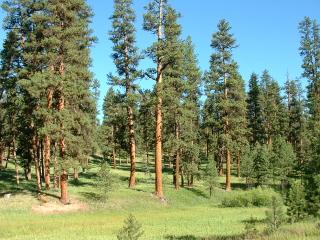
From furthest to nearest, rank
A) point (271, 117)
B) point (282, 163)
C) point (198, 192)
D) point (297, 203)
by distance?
point (271, 117)
point (282, 163)
point (198, 192)
point (297, 203)

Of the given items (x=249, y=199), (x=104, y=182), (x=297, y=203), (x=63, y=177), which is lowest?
(x=249, y=199)

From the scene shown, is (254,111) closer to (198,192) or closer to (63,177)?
(198,192)

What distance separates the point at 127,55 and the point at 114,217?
59.0ft

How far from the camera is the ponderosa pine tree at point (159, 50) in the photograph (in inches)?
1433

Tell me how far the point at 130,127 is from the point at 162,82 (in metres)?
6.06

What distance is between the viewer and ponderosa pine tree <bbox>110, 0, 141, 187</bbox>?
4069 centimetres

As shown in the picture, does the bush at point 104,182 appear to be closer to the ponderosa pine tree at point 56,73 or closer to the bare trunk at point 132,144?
the ponderosa pine tree at point 56,73

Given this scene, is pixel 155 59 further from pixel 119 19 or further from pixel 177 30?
pixel 119 19

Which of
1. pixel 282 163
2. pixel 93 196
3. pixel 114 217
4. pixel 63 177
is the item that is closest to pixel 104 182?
pixel 93 196

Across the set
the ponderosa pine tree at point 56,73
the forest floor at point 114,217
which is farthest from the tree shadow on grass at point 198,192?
the ponderosa pine tree at point 56,73

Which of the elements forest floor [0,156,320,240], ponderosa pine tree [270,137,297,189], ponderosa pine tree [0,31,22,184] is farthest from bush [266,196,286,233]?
ponderosa pine tree [270,137,297,189]

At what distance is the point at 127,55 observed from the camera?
41.1 m

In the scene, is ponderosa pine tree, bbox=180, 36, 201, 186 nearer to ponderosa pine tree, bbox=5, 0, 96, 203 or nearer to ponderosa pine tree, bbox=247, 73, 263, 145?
ponderosa pine tree, bbox=5, 0, 96, 203

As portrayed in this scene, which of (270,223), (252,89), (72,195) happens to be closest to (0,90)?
(72,195)
